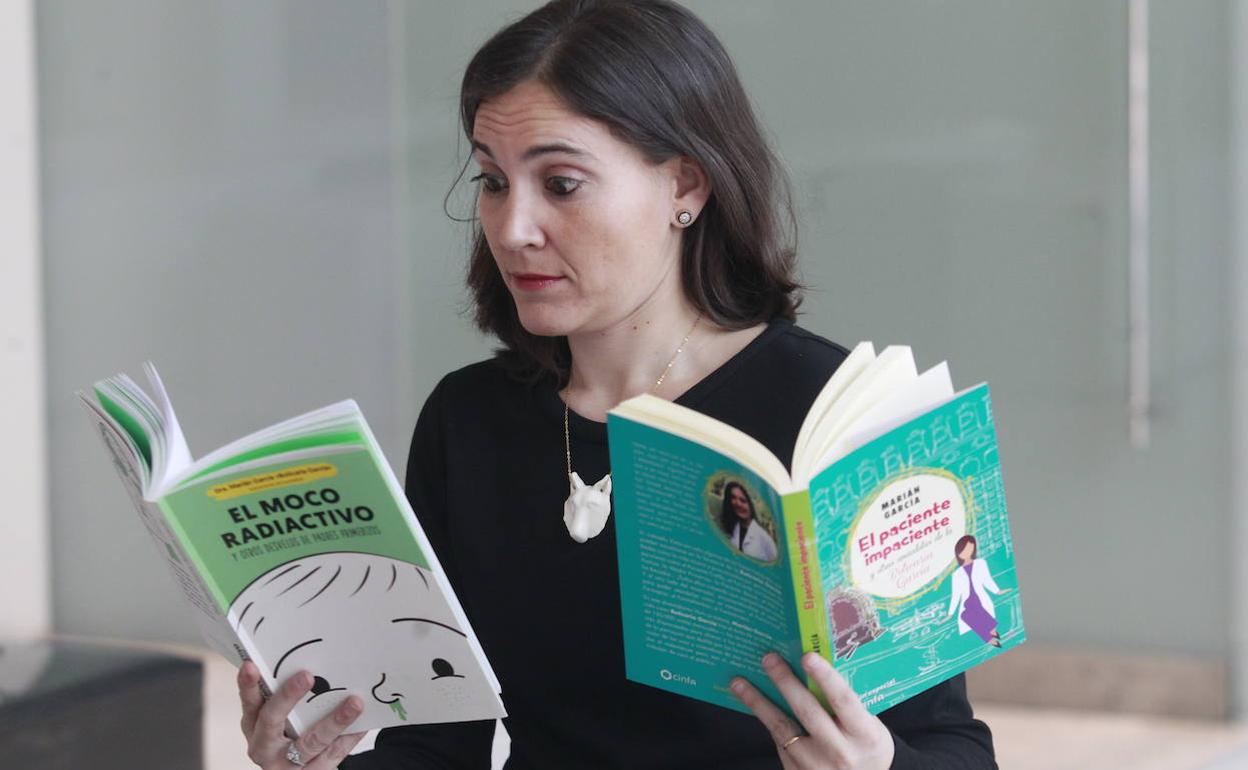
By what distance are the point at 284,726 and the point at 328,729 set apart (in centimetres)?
3

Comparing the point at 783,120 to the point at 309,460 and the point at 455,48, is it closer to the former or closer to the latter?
the point at 455,48

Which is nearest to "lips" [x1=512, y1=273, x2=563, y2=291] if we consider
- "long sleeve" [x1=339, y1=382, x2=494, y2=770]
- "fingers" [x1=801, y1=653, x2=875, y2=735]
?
"long sleeve" [x1=339, y1=382, x2=494, y2=770]

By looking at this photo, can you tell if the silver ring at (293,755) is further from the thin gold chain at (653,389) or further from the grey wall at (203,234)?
the grey wall at (203,234)

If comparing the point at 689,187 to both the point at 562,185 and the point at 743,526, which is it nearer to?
the point at 562,185

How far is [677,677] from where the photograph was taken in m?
1.06

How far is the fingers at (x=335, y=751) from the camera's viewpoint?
1176 mm

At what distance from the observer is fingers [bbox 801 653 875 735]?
952mm

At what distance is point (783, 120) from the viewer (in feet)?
8.39

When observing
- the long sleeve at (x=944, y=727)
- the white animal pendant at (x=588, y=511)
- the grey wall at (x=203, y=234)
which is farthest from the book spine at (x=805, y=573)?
the grey wall at (x=203, y=234)

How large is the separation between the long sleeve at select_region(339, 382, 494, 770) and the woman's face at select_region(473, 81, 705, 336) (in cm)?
22

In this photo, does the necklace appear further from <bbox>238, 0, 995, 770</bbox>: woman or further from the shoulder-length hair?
the shoulder-length hair

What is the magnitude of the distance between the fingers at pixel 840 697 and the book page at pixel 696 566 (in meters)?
0.02

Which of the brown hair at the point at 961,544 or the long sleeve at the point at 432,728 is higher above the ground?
the brown hair at the point at 961,544

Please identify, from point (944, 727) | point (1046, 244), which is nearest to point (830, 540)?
point (944, 727)
